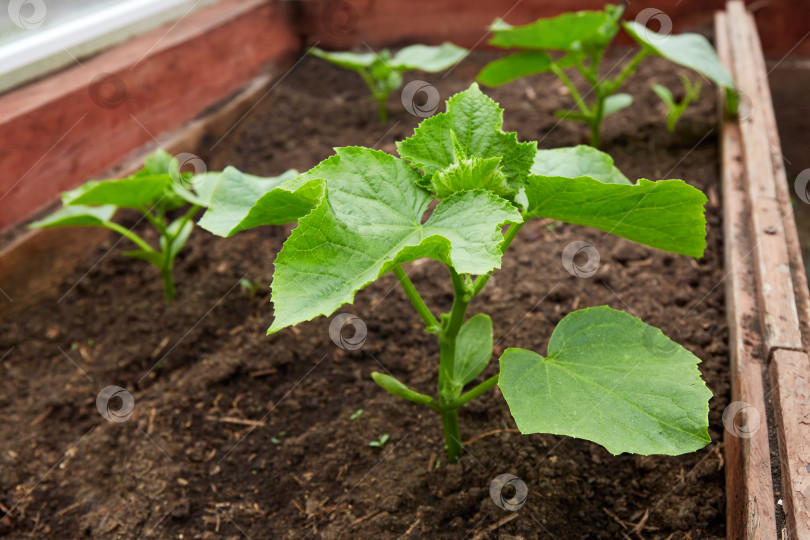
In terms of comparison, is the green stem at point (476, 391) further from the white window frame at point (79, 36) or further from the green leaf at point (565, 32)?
the white window frame at point (79, 36)

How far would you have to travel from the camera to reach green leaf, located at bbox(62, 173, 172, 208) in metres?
1.55

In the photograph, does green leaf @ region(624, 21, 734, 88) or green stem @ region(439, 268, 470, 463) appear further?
green leaf @ region(624, 21, 734, 88)

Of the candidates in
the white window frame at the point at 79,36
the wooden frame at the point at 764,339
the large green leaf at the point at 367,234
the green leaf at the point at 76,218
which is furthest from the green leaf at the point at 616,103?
the white window frame at the point at 79,36

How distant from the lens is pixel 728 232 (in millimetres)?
1698

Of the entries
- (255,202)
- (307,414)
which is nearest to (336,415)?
(307,414)

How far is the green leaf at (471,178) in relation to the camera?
3.25ft

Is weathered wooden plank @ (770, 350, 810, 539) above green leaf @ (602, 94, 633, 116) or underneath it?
above

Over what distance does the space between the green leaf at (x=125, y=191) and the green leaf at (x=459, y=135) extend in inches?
31.4

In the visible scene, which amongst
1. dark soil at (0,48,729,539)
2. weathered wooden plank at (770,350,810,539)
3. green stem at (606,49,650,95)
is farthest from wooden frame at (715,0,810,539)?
green stem at (606,49,650,95)

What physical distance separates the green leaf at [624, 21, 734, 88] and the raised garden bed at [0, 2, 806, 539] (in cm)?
22

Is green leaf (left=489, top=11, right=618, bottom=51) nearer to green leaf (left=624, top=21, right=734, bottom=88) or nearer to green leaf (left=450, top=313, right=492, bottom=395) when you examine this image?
green leaf (left=624, top=21, right=734, bottom=88)

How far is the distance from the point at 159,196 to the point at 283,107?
1035 millimetres

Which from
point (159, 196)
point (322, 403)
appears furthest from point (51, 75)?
point (322, 403)

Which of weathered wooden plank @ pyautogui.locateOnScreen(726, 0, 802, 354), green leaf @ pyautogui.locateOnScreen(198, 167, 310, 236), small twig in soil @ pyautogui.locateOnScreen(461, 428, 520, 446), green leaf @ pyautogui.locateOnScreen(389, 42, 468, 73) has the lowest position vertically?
small twig in soil @ pyautogui.locateOnScreen(461, 428, 520, 446)
